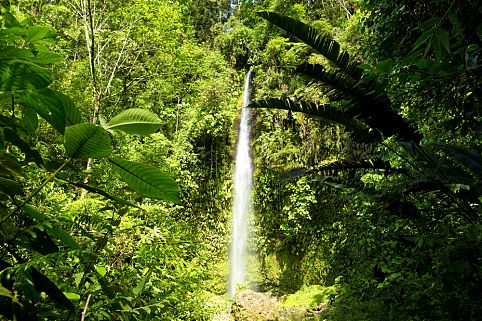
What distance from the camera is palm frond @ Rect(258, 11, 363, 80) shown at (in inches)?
107

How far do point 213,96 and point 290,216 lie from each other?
5.59m

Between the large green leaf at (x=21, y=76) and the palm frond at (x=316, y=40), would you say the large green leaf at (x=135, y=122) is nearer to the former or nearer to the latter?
the large green leaf at (x=21, y=76)

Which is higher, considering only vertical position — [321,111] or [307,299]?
[321,111]

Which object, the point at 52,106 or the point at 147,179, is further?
the point at 147,179

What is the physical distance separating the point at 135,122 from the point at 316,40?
2608 mm

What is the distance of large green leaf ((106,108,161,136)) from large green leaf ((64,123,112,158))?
0.06m

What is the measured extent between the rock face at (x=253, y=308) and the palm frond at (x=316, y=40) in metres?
7.32

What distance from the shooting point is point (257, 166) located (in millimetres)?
12969

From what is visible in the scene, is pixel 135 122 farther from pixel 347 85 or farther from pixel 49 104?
pixel 347 85

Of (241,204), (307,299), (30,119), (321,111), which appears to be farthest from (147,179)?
(241,204)

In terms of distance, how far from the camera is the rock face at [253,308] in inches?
338

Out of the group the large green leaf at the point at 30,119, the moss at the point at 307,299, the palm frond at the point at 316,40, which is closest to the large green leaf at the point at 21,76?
the large green leaf at the point at 30,119

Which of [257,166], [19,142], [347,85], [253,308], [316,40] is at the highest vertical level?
[257,166]

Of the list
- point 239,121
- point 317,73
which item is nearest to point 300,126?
point 239,121
